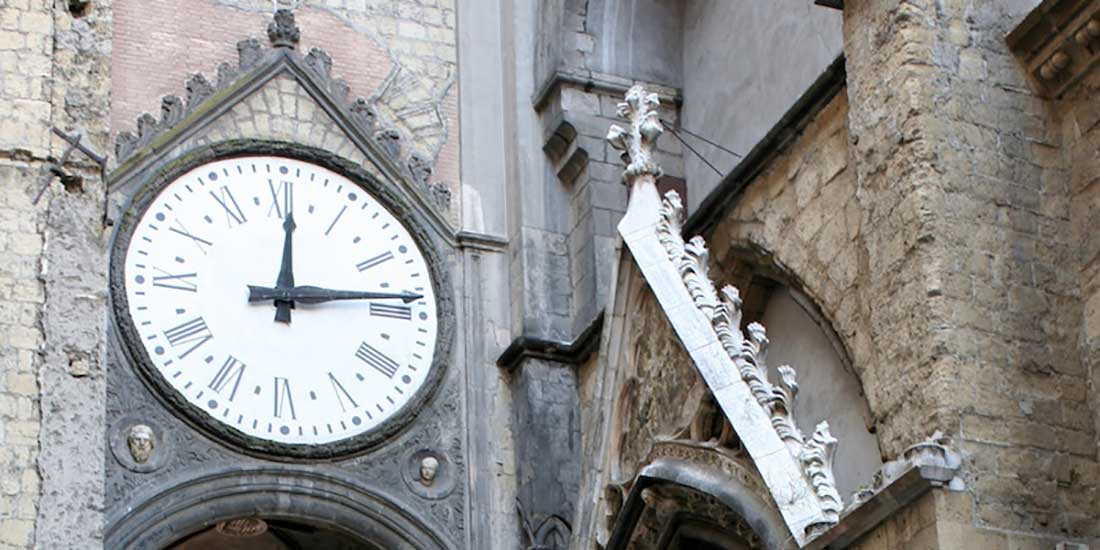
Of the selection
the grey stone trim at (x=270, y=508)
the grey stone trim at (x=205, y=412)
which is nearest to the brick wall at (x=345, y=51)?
the grey stone trim at (x=205, y=412)

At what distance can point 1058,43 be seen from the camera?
8891mm

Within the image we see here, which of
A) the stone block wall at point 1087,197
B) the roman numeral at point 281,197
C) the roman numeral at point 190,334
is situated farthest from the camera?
the roman numeral at point 281,197

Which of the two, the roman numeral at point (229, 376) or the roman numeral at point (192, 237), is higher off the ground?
the roman numeral at point (192, 237)

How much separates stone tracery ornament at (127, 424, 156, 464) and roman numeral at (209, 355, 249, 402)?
1.38 ft

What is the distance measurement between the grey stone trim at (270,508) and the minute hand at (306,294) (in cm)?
85

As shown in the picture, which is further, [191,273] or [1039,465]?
[191,273]

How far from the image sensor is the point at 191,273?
1133cm

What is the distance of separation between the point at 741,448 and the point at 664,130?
3377 mm

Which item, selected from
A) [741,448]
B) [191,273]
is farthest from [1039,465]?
[191,273]

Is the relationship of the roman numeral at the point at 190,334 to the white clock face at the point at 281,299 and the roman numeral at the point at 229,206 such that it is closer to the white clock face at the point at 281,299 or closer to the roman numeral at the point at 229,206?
the white clock face at the point at 281,299

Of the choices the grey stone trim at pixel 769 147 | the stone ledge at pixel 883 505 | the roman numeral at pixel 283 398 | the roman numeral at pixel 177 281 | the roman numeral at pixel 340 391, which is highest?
the grey stone trim at pixel 769 147

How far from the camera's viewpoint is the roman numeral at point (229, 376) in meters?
11.2

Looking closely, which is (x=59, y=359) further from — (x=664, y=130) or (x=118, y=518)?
(x=664, y=130)

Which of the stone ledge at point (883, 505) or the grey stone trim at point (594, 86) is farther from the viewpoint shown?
the grey stone trim at point (594, 86)
